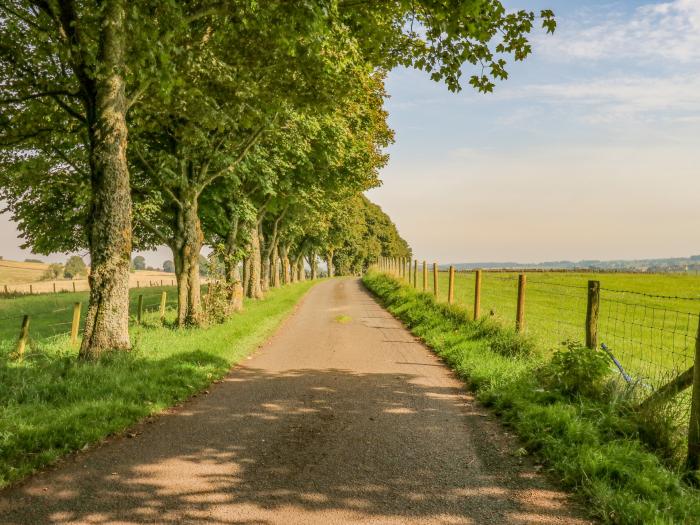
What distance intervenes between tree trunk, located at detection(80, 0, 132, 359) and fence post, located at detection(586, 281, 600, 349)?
8685mm

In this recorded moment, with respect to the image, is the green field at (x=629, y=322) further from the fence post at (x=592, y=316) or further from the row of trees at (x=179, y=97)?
the row of trees at (x=179, y=97)

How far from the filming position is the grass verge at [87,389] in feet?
17.4

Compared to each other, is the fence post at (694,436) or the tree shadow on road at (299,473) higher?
the fence post at (694,436)

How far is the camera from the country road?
13.3 feet

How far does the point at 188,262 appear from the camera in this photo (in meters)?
15.1

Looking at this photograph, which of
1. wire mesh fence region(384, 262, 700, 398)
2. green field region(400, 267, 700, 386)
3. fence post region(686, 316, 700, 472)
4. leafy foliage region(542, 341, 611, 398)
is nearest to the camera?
fence post region(686, 316, 700, 472)

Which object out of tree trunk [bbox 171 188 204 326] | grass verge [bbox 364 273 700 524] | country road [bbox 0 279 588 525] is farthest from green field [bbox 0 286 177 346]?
grass verge [bbox 364 273 700 524]

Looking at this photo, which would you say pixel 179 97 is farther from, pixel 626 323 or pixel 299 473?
pixel 626 323

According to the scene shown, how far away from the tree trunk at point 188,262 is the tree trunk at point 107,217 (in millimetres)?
5488

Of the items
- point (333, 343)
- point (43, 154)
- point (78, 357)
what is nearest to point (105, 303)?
point (78, 357)

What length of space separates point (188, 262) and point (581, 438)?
12.7 m

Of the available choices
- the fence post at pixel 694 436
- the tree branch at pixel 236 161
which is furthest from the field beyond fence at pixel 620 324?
the tree branch at pixel 236 161

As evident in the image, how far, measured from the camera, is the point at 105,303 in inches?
366

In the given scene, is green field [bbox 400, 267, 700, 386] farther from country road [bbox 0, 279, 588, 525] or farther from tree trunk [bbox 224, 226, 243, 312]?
tree trunk [bbox 224, 226, 243, 312]
